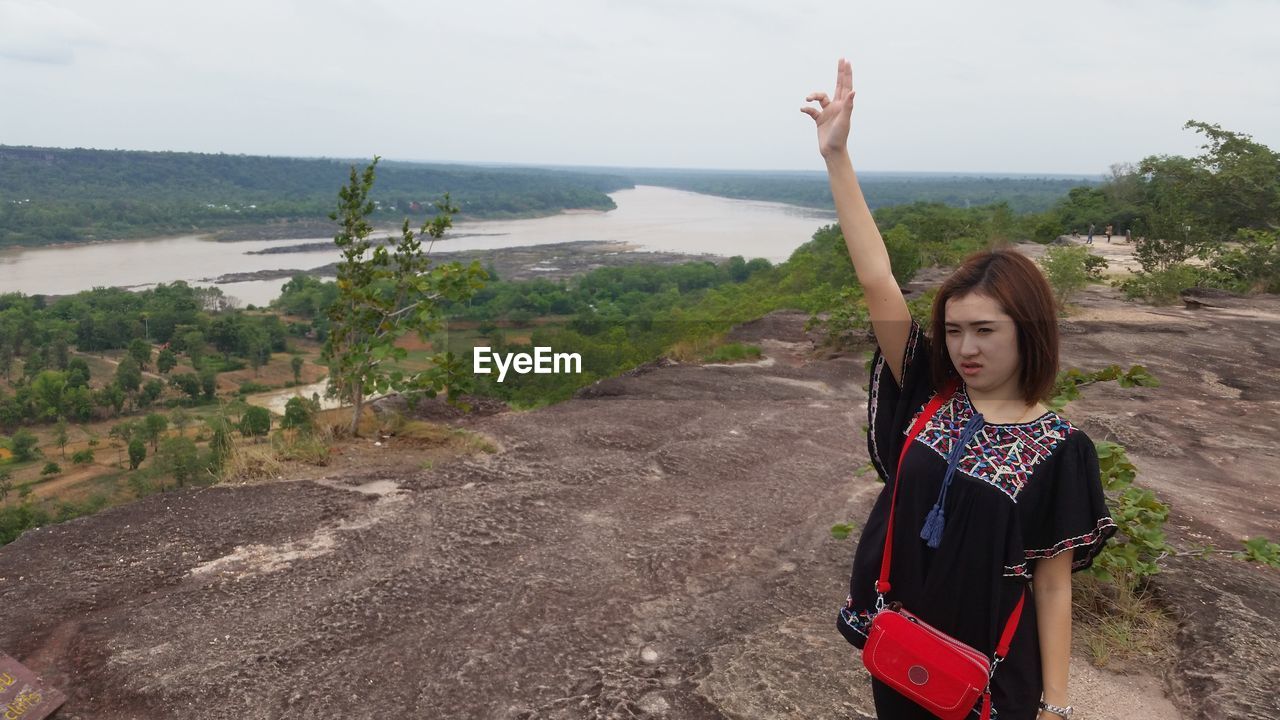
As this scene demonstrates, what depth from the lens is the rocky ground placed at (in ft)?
9.37

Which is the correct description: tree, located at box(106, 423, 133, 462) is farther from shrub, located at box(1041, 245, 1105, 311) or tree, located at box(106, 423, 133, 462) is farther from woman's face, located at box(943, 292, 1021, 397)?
woman's face, located at box(943, 292, 1021, 397)

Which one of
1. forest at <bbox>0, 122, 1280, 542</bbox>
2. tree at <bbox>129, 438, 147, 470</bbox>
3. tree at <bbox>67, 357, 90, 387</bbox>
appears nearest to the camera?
forest at <bbox>0, 122, 1280, 542</bbox>

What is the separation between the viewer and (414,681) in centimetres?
295

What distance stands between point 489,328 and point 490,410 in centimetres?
2620

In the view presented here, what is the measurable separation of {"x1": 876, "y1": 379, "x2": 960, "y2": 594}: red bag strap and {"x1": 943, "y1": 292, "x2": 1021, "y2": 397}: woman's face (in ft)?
0.24

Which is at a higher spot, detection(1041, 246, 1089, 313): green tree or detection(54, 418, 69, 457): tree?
detection(1041, 246, 1089, 313): green tree

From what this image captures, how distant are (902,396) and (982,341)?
Result: 20 cm

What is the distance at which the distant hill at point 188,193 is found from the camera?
2434 inches

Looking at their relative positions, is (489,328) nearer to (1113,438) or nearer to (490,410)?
(490,410)

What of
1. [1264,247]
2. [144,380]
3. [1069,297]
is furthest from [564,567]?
[144,380]

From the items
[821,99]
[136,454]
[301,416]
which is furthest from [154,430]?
[821,99]

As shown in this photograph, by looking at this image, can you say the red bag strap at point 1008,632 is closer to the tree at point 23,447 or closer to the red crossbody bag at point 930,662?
the red crossbody bag at point 930,662

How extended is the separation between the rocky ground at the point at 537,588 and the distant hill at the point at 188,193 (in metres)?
47.3

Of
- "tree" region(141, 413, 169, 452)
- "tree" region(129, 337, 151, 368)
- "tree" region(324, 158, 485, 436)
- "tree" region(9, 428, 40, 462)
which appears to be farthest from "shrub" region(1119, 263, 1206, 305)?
"tree" region(129, 337, 151, 368)
